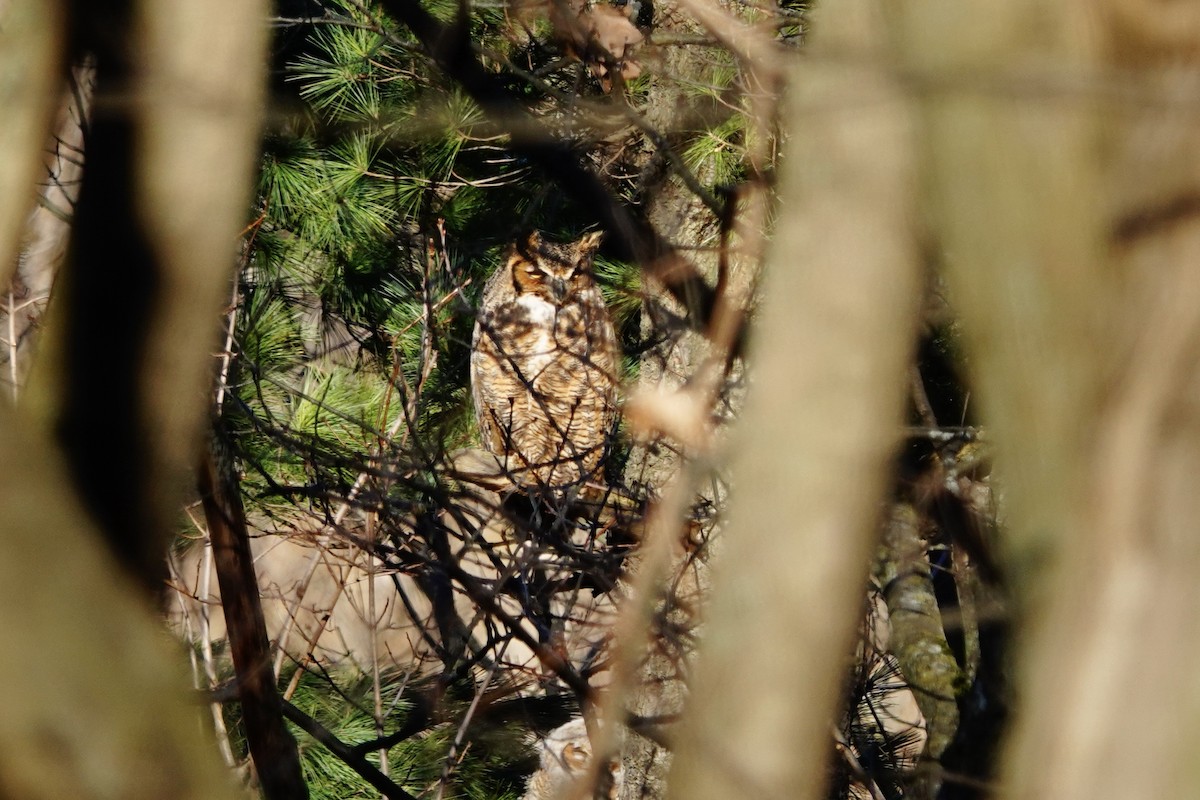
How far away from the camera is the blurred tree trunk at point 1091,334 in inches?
23.2

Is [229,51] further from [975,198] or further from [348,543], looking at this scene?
[348,543]

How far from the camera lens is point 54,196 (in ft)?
8.03

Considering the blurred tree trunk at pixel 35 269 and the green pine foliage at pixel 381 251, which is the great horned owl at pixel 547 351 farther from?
the blurred tree trunk at pixel 35 269

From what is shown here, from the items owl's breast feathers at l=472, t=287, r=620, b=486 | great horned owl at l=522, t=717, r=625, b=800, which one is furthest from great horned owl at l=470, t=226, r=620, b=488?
great horned owl at l=522, t=717, r=625, b=800

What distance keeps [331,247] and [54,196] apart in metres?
1.38

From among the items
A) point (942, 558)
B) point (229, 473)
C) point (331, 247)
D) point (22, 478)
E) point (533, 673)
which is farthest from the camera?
point (331, 247)

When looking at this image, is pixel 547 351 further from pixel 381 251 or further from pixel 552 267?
pixel 381 251

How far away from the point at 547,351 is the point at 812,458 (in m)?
2.23

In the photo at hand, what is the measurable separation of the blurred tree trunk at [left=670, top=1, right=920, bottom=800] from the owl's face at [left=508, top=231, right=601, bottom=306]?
99.9 inches

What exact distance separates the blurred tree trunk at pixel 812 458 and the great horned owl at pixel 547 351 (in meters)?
2.05

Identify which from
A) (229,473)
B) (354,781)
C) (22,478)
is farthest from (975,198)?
(354,781)

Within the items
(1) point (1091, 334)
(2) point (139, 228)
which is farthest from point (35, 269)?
(1) point (1091, 334)

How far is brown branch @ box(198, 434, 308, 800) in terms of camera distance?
60.0 inches

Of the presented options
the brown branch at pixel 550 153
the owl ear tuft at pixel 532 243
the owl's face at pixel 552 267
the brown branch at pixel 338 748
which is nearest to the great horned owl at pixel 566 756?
the brown branch at pixel 338 748
